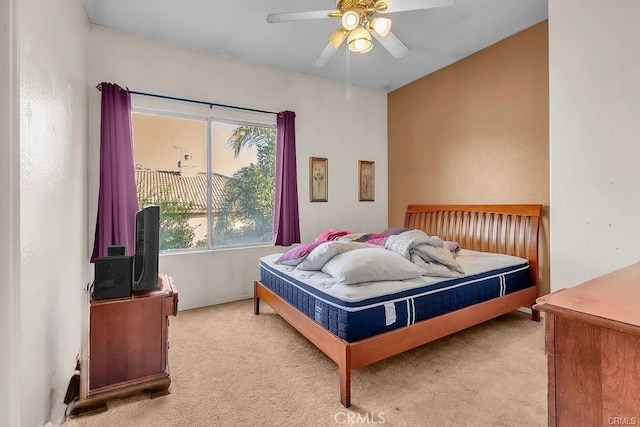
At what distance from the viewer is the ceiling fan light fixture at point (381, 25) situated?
2072mm

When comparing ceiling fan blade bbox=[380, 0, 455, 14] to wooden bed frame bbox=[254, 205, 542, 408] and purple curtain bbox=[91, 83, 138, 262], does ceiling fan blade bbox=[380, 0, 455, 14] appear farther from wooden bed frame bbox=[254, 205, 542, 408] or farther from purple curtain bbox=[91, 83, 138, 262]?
purple curtain bbox=[91, 83, 138, 262]

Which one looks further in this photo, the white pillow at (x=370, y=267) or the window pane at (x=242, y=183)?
the window pane at (x=242, y=183)

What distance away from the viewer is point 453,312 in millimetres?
2189

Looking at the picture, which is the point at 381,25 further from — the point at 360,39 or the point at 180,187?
the point at 180,187

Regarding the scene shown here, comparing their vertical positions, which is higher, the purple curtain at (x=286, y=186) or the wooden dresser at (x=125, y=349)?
the purple curtain at (x=286, y=186)

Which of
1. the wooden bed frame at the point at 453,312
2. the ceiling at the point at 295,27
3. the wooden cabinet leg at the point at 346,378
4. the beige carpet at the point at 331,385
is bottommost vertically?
the beige carpet at the point at 331,385

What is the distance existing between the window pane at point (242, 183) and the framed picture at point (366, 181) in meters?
1.38

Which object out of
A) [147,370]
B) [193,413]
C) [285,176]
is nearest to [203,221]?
[285,176]

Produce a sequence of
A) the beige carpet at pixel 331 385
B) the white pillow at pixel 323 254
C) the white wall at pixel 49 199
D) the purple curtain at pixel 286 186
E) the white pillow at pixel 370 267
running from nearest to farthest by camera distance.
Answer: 1. the white wall at pixel 49 199
2. the beige carpet at pixel 331 385
3. the white pillow at pixel 370 267
4. the white pillow at pixel 323 254
5. the purple curtain at pixel 286 186

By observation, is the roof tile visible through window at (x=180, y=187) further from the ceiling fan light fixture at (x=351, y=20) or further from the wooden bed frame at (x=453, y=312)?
the ceiling fan light fixture at (x=351, y=20)

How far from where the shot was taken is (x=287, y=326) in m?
2.73

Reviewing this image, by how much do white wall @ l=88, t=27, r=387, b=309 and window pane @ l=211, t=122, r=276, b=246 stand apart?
0.24m

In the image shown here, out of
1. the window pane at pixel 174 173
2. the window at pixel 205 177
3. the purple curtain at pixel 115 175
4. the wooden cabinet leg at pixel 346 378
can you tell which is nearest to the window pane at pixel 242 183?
the window at pixel 205 177

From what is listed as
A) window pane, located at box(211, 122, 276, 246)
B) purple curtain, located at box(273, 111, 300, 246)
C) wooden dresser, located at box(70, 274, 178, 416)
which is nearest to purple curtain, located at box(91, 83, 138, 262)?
window pane, located at box(211, 122, 276, 246)
